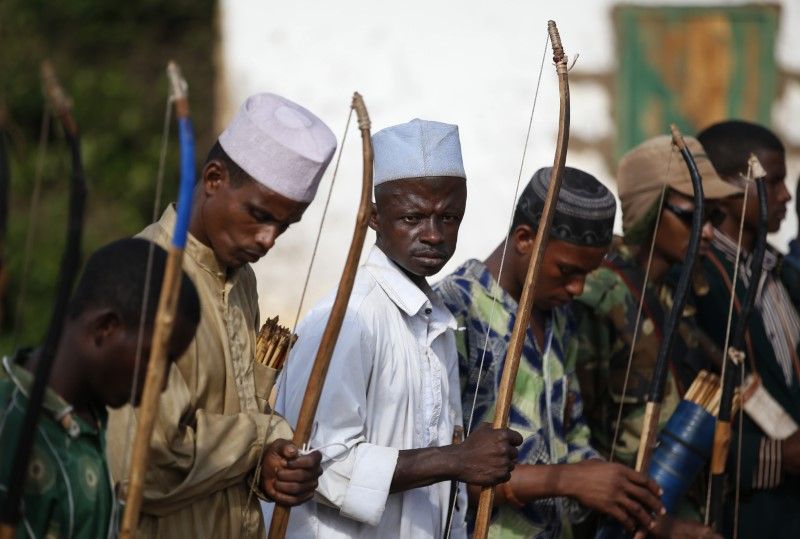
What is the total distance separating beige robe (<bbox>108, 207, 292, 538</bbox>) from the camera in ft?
9.70

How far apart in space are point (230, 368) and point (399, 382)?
1.44 feet

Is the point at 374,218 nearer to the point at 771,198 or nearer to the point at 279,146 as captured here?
the point at 279,146

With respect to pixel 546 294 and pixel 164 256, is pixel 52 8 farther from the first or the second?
pixel 164 256

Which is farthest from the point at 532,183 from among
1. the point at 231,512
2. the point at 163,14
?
the point at 163,14

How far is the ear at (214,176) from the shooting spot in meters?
3.24

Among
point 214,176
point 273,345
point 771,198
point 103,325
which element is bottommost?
point 103,325

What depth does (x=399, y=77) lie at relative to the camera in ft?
24.6

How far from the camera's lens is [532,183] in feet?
13.5

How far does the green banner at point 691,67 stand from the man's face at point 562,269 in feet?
12.5

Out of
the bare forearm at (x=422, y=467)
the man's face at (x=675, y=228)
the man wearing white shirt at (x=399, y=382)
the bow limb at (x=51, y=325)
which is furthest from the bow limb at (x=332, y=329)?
the man's face at (x=675, y=228)

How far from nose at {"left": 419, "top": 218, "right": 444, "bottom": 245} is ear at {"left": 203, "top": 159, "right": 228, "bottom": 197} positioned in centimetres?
55

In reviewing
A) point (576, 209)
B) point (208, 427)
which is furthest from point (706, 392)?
point (208, 427)

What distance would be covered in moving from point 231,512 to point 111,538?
1.45ft

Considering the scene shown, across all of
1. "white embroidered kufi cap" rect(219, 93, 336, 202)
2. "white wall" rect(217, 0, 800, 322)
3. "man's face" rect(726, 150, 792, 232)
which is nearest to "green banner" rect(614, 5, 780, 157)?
"white wall" rect(217, 0, 800, 322)
